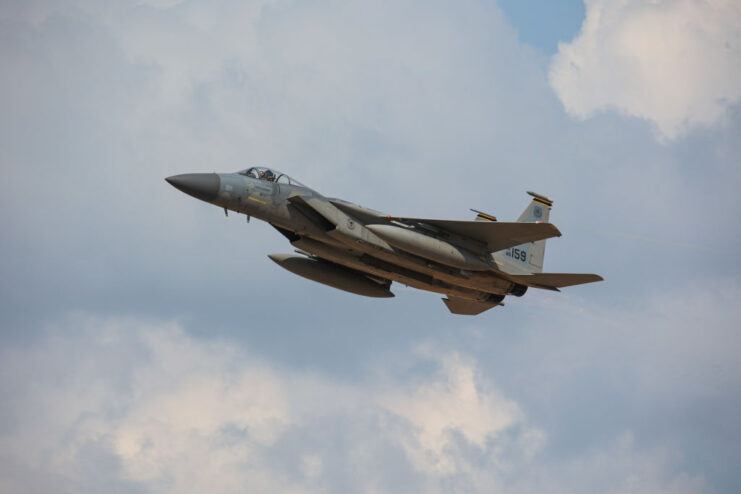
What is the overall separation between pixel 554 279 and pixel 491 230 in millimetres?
3338

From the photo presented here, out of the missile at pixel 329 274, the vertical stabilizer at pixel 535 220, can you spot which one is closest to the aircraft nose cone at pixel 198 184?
the missile at pixel 329 274

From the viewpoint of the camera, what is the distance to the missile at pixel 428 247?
27906 mm

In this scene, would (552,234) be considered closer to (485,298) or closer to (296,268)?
(485,298)

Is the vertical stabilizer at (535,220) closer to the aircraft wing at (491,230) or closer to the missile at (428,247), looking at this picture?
the aircraft wing at (491,230)

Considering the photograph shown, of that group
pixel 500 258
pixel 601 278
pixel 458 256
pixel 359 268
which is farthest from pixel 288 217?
pixel 601 278

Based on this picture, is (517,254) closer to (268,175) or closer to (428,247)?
(428,247)

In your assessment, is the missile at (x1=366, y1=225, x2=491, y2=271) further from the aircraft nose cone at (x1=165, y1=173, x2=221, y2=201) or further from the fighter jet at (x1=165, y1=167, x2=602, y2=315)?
the aircraft nose cone at (x1=165, y1=173, x2=221, y2=201)

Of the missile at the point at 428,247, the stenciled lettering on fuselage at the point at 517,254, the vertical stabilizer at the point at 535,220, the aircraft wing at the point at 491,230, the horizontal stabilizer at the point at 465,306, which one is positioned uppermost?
the vertical stabilizer at the point at 535,220

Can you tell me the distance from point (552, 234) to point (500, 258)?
4.13 meters

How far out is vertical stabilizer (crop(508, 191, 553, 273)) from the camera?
33.3m

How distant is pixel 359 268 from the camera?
30.2 meters

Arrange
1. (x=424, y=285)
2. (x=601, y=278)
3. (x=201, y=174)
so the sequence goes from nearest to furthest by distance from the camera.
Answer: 1. (x=201, y=174)
2. (x=601, y=278)
3. (x=424, y=285)

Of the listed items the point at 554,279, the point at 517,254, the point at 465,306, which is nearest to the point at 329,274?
the point at 465,306

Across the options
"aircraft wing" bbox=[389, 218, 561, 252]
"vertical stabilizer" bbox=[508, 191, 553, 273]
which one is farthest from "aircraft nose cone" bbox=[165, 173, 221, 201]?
"vertical stabilizer" bbox=[508, 191, 553, 273]
